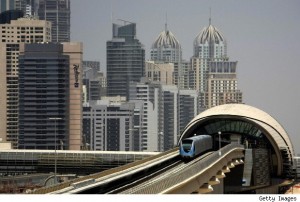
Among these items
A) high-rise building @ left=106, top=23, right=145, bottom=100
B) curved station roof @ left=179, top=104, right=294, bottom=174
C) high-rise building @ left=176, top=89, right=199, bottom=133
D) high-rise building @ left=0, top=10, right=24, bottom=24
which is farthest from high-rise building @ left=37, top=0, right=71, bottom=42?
curved station roof @ left=179, top=104, right=294, bottom=174

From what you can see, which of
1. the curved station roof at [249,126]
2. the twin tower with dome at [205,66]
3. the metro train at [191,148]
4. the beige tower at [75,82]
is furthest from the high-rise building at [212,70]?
the metro train at [191,148]

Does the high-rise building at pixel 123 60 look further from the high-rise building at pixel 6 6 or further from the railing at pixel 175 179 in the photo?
the railing at pixel 175 179

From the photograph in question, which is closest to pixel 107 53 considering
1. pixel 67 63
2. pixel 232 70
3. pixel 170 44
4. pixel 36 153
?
pixel 170 44

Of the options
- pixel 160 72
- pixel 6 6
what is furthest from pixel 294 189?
pixel 160 72

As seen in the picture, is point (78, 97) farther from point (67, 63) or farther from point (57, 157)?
point (57, 157)

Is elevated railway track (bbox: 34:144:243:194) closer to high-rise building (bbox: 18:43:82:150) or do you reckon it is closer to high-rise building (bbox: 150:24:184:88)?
high-rise building (bbox: 18:43:82:150)

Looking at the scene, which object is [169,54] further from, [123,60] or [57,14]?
[57,14]
